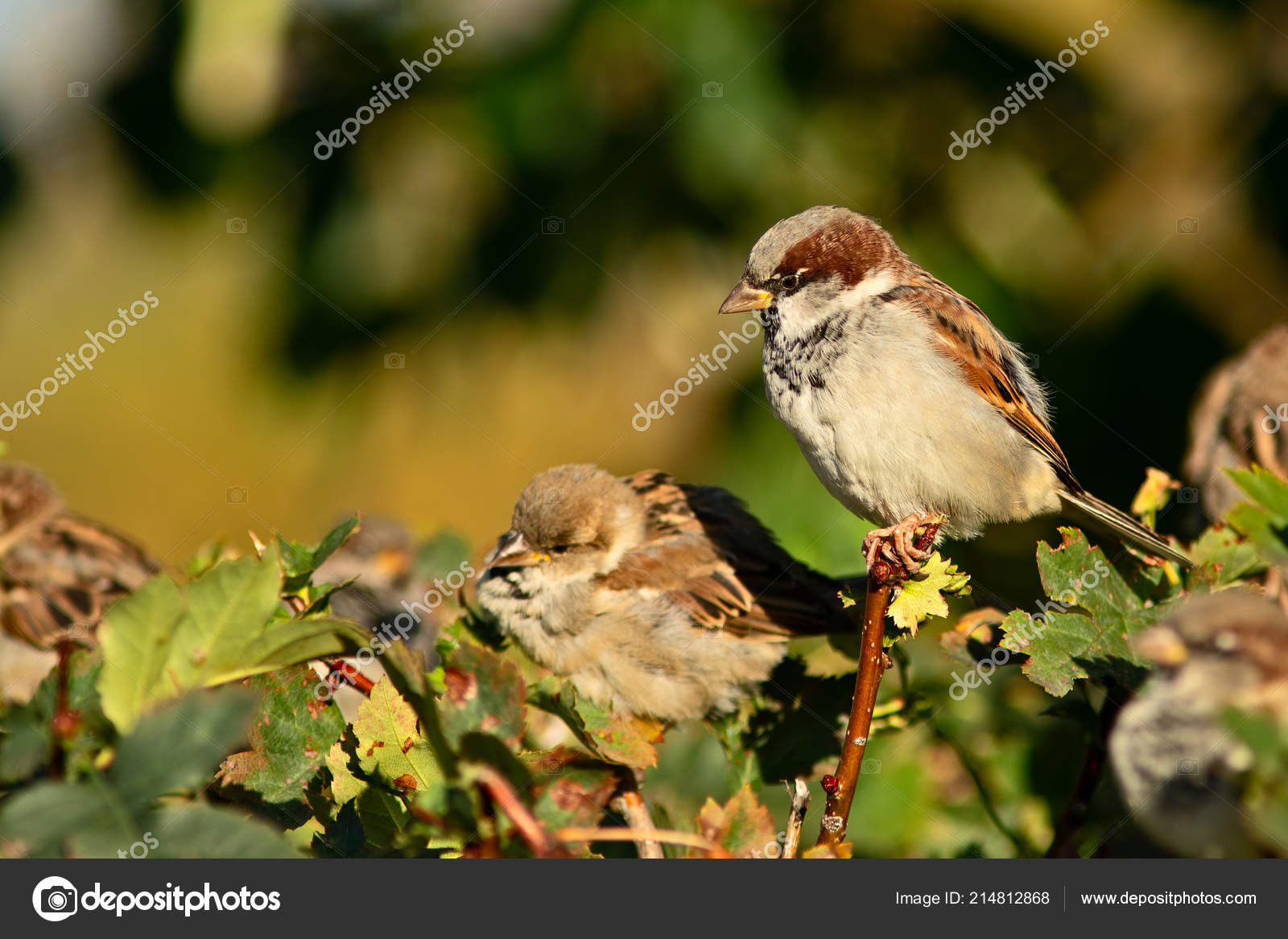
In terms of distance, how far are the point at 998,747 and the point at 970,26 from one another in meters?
2.73

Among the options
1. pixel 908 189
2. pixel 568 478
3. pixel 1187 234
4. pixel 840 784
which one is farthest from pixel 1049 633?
pixel 1187 234

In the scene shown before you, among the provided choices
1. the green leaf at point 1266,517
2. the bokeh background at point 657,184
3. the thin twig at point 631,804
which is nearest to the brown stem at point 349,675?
the thin twig at point 631,804

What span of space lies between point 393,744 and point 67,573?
8.12 feet

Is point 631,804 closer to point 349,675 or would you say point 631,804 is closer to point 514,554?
point 349,675

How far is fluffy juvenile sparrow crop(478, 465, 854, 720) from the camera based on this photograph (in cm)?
238

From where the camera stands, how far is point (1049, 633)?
4.32 ft

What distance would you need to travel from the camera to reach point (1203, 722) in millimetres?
918

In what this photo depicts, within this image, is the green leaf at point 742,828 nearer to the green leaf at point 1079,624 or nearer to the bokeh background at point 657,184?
the green leaf at point 1079,624

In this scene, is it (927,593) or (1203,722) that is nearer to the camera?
(1203,722)

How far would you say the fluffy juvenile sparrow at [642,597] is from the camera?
238 cm

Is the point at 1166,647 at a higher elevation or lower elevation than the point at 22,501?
lower

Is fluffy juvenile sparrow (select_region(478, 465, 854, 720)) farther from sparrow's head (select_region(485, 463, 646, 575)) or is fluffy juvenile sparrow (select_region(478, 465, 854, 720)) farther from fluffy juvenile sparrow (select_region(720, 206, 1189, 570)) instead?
fluffy juvenile sparrow (select_region(720, 206, 1189, 570))

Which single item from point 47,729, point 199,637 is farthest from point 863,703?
point 47,729

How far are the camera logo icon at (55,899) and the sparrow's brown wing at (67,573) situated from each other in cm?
222
